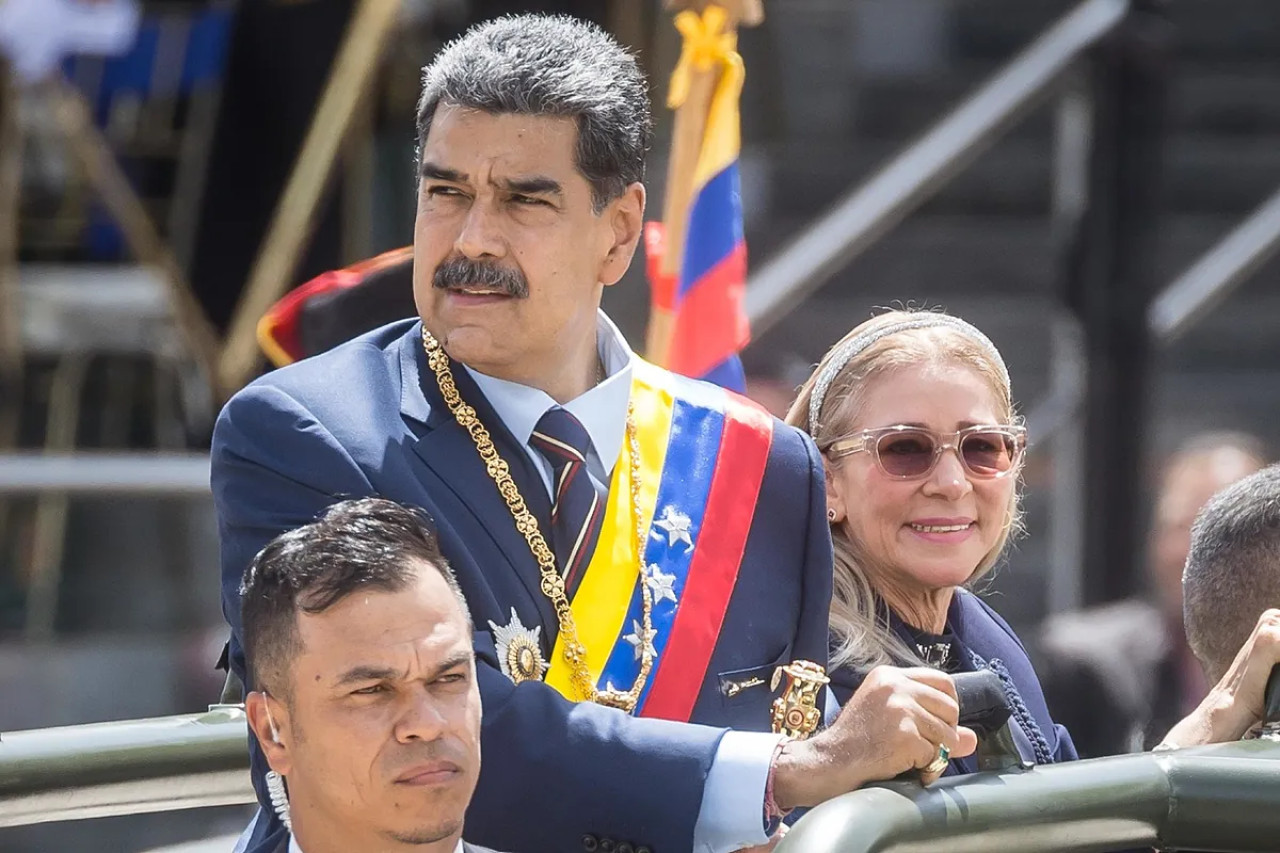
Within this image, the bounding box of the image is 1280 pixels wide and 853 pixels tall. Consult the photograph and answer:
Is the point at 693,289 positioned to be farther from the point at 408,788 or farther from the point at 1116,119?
the point at 408,788

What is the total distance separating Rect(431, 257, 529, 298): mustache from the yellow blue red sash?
0.88ft

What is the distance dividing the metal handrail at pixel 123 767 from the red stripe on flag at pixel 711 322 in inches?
67.4

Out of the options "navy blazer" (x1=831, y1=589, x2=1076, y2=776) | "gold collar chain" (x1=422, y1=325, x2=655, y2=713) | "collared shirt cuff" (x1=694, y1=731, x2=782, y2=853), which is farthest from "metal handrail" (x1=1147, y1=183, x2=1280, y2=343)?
"collared shirt cuff" (x1=694, y1=731, x2=782, y2=853)

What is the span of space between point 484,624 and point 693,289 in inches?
84.2

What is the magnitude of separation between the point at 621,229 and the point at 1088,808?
932 mm

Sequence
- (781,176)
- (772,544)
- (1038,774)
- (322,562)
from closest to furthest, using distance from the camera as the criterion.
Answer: (1038,774)
(322,562)
(772,544)
(781,176)

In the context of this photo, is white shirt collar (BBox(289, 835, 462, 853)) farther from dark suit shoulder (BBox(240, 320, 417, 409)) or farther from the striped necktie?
dark suit shoulder (BBox(240, 320, 417, 409))

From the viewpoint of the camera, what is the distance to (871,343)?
327cm

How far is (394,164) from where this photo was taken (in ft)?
24.2

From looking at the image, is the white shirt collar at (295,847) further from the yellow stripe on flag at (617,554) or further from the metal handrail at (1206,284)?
the metal handrail at (1206,284)

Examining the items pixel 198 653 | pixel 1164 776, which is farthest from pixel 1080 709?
pixel 1164 776

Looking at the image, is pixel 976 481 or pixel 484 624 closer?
pixel 484 624

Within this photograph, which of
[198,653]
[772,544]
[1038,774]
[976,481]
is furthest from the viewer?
[198,653]

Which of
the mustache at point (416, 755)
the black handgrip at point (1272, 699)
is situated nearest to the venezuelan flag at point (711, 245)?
the black handgrip at point (1272, 699)
